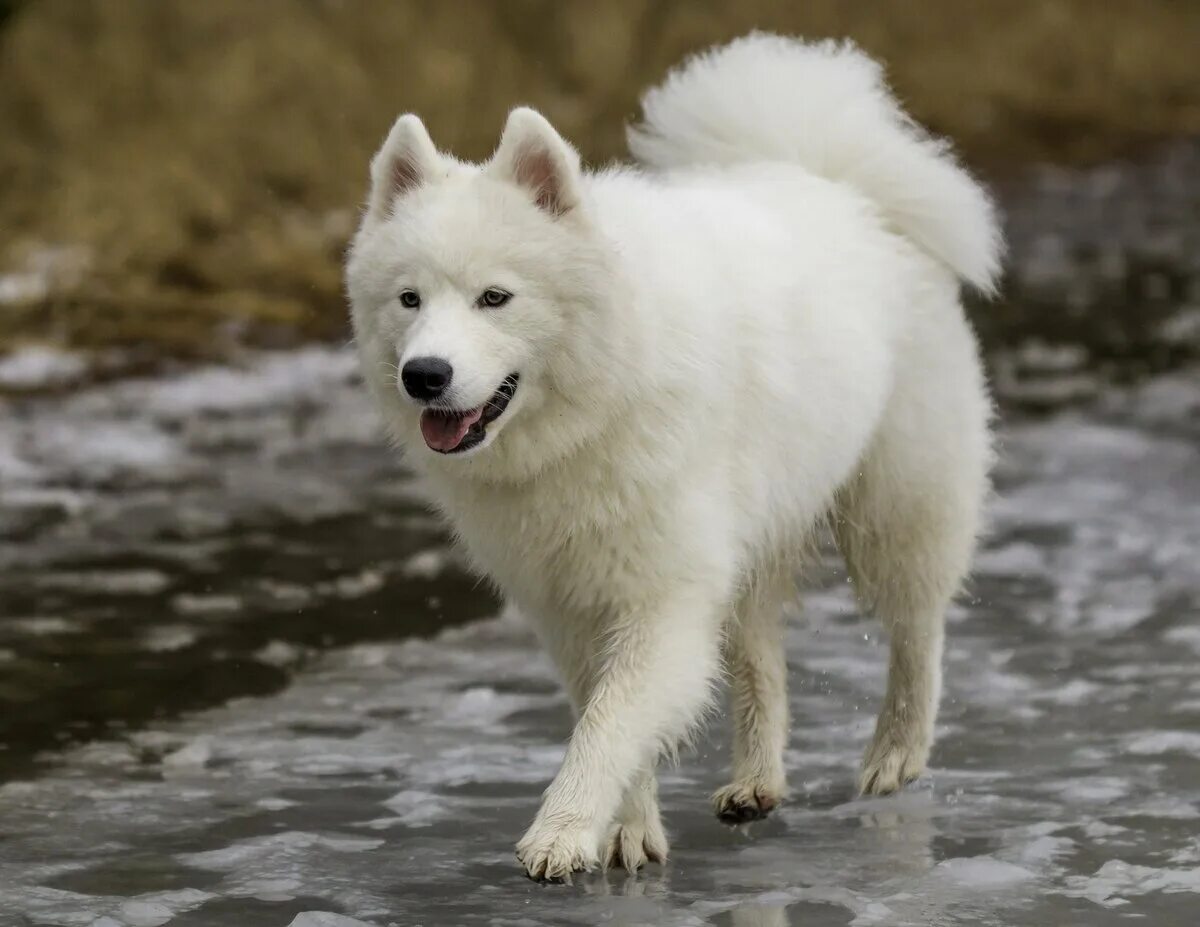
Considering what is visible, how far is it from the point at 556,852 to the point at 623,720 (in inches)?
14.1

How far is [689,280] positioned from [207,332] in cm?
760

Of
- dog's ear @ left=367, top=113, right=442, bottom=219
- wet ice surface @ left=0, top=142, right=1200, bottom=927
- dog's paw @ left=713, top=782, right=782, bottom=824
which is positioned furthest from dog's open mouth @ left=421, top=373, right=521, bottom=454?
dog's paw @ left=713, top=782, right=782, bottom=824

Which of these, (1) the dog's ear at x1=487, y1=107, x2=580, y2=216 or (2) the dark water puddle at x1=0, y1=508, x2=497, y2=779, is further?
(2) the dark water puddle at x1=0, y1=508, x2=497, y2=779

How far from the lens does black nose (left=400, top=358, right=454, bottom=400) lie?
13.3 feet

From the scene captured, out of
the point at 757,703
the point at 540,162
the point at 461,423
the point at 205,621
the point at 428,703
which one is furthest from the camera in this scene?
the point at 205,621

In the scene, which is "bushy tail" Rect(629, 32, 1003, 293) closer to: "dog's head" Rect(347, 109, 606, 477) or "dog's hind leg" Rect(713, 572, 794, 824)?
"dog's hind leg" Rect(713, 572, 794, 824)

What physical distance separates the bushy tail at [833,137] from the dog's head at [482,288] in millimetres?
1281

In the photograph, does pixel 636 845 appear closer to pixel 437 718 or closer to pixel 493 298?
pixel 493 298

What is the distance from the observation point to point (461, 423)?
4211mm

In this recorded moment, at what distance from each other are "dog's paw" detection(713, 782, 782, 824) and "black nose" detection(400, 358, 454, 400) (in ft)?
5.00

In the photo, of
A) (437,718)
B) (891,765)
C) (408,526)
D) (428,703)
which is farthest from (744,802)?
(408,526)

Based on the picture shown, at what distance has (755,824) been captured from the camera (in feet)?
16.3

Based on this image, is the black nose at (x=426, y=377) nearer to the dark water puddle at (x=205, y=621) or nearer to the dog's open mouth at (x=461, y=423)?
the dog's open mouth at (x=461, y=423)

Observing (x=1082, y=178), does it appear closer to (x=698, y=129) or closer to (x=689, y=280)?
(x=698, y=129)
